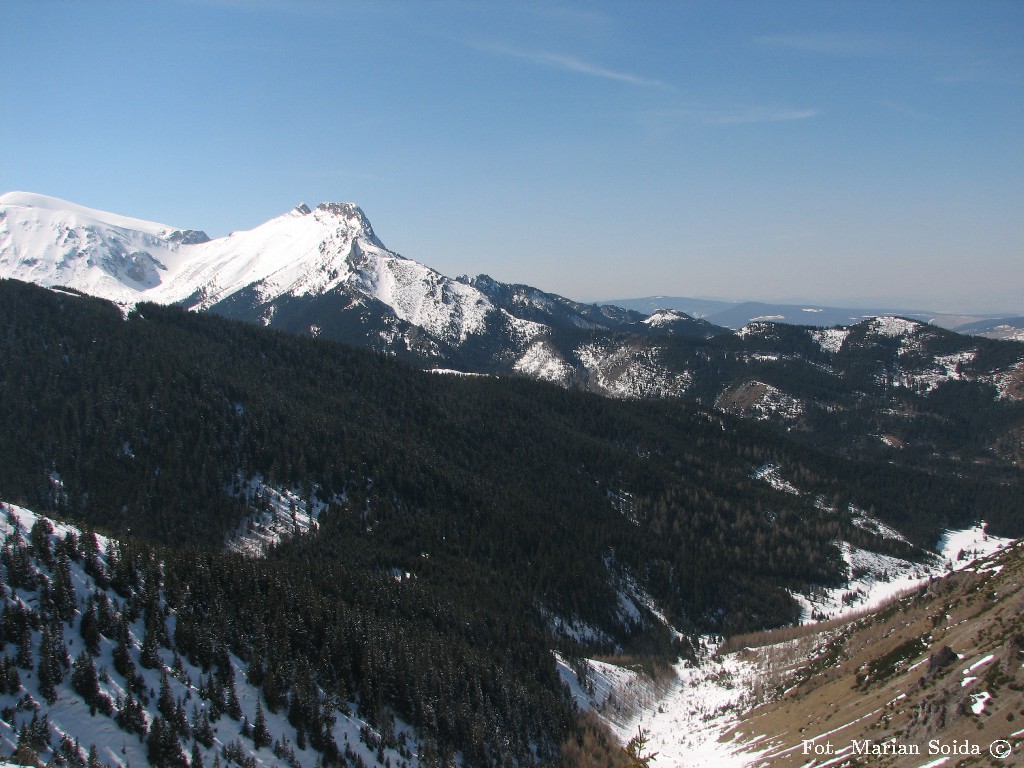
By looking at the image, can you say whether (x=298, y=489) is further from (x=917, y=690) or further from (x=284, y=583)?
(x=917, y=690)

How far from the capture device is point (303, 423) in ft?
584

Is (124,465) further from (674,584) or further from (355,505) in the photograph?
(674,584)

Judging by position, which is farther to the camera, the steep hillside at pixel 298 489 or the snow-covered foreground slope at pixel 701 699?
the steep hillside at pixel 298 489

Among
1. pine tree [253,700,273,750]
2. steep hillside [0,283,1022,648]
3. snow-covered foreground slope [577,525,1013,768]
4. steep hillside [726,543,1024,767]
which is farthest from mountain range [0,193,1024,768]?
snow-covered foreground slope [577,525,1013,768]

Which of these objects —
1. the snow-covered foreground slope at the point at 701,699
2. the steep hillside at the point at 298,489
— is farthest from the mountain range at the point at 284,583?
the snow-covered foreground slope at the point at 701,699

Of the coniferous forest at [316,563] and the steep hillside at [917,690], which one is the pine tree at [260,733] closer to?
the coniferous forest at [316,563]

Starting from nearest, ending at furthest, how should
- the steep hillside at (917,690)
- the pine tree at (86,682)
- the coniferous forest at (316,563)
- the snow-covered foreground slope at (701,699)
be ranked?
the steep hillside at (917,690)
the pine tree at (86,682)
the coniferous forest at (316,563)
the snow-covered foreground slope at (701,699)

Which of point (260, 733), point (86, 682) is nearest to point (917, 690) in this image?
point (260, 733)

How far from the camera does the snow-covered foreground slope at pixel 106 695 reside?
1972 inches

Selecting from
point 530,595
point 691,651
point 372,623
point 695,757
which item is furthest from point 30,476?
point 691,651

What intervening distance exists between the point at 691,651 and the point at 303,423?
399 ft

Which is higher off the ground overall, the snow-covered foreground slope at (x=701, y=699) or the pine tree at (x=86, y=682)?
the pine tree at (x=86, y=682)

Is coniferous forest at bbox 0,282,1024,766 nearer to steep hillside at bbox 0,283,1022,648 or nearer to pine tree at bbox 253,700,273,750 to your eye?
steep hillside at bbox 0,283,1022,648

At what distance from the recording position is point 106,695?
54312 millimetres
